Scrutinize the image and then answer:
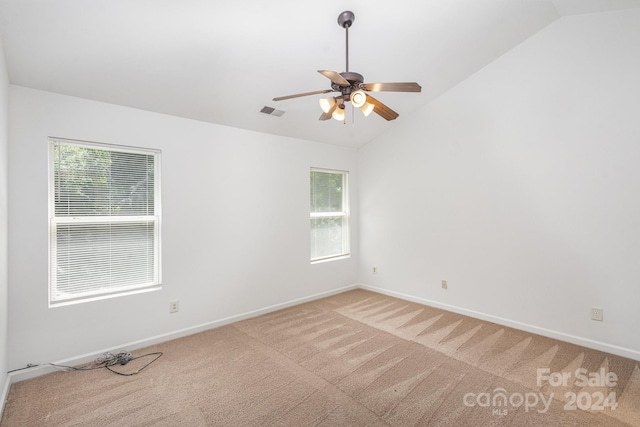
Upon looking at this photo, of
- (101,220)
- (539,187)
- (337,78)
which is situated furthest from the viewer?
(539,187)

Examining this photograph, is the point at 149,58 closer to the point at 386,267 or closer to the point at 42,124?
the point at 42,124

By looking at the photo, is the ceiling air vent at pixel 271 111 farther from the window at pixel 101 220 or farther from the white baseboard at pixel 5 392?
the white baseboard at pixel 5 392

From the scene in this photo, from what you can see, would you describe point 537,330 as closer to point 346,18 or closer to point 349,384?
point 349,384

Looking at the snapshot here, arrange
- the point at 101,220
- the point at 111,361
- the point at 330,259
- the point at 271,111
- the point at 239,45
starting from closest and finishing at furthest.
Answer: the point at 239,45 < the point at 111,361 < the point at 101,220 < the point at 271,111 < the point at 330,259

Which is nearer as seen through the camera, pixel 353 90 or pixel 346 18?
pixel 353 90

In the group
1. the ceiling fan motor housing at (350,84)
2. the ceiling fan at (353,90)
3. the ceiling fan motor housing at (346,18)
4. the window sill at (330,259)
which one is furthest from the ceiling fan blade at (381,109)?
the window sill at (330,259)

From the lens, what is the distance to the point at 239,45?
2539 mm

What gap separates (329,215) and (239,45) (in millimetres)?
2861

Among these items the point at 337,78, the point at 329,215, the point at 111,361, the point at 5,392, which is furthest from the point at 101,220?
the point at 329,215

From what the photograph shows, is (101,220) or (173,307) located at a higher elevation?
(101,220)

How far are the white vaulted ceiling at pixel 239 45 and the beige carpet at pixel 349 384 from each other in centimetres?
248

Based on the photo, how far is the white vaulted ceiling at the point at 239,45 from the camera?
2.08 meters

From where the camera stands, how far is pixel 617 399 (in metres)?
2.13

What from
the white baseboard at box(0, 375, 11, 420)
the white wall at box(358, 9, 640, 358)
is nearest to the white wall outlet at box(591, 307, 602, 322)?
the white wall at box(358, 9, 640, 358)
